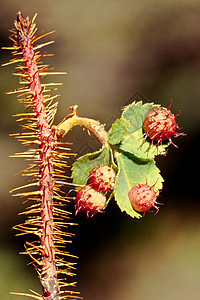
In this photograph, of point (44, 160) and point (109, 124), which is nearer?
point (44, 160)

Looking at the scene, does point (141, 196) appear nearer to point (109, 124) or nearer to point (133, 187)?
point (133, 187)

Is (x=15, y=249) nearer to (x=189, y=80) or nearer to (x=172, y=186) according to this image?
(x=172, y=186)

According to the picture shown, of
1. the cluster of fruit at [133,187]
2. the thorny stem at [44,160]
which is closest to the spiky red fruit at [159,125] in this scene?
the cluster of fruit at [133,187]

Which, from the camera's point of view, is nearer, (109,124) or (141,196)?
(141,196)

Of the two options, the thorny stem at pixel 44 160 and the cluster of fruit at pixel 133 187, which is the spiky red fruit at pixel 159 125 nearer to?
the cluster of fruit at pixel 133 187

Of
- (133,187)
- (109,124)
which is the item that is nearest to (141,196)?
(133,187)
